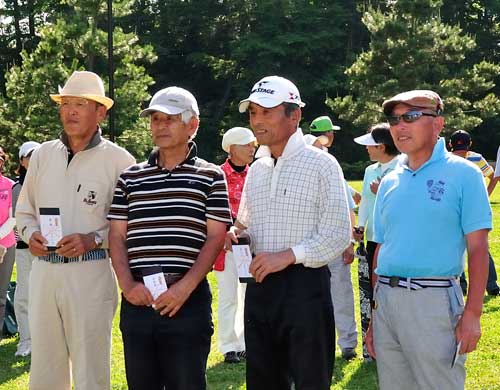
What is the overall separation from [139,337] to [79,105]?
4.97 ft

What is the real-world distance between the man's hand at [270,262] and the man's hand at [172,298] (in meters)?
0.40

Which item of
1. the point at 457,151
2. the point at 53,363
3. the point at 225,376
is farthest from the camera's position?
the point at 457,151

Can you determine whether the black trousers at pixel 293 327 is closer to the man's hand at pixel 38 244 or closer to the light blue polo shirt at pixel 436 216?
the light blue polo shirt at pixel 436 216

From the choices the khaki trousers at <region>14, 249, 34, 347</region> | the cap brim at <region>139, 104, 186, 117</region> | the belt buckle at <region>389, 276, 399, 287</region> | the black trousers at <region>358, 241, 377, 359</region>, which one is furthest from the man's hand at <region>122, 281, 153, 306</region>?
the khaki trousers at <region>14, 249, 34, 347</region>

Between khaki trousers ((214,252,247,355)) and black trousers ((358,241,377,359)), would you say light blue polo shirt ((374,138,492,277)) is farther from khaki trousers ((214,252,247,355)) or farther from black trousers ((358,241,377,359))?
khaki trousers ((214,252,247,355))

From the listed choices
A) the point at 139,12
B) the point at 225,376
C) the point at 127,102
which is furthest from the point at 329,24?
the point at 225,376

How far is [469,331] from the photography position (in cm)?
384

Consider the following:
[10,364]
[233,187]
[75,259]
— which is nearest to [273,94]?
[75,259]

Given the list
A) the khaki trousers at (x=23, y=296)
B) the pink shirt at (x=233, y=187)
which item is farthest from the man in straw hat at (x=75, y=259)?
the khaki trousers at (x=23, y=296)

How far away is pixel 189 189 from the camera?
439cm

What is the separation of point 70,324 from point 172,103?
1471mm

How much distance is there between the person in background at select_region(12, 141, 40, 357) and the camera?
774cm

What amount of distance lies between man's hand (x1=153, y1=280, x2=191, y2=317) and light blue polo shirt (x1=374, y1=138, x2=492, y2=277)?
1079 millimetres

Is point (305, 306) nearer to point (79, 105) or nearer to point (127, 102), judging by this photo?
point (79, 105)
